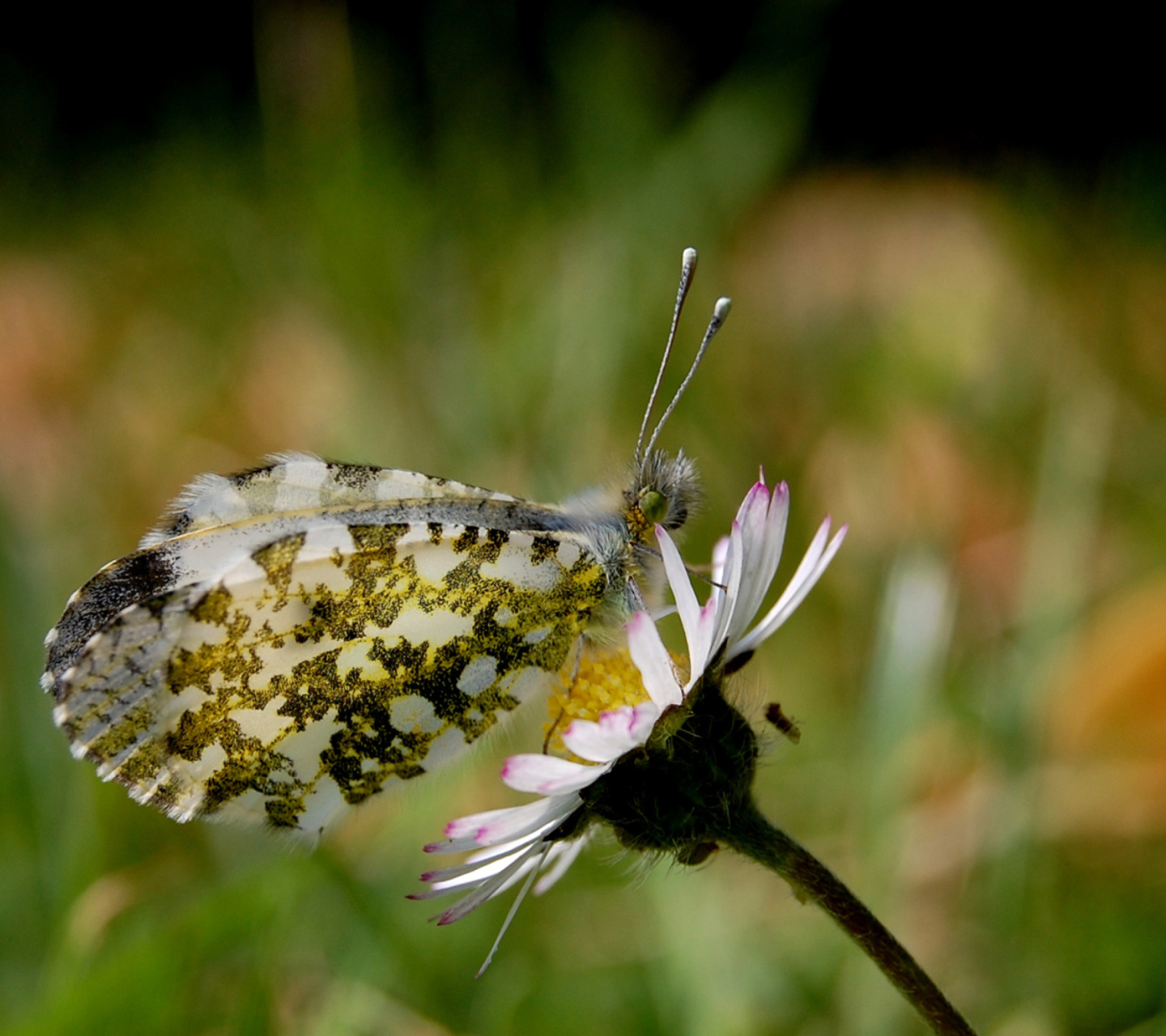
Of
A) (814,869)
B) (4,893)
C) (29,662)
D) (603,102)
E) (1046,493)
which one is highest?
(603,102)

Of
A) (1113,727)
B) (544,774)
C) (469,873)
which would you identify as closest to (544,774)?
(544,774)

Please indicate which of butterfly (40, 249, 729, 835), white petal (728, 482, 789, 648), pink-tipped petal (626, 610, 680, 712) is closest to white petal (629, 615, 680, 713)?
pink-tipped petal (626, 610, 680, 712)

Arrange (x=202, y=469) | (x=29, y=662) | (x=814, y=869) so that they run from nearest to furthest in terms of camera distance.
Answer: (x=814, y=869) < (x=29, y=662) < (x=202, y=469)

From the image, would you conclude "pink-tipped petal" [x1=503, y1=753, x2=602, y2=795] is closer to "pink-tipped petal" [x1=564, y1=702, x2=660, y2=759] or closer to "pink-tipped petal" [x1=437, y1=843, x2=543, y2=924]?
"pink-tipped petal" [x1=564, y1=702, x2=660, y2=759]

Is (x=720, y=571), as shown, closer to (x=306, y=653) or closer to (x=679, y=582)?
(x=679, y=582)

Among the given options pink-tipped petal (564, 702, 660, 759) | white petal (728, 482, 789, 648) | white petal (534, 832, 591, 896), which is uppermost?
white petal (728, 482, 789, 648)

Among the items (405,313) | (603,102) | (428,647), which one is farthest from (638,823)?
(603,102)

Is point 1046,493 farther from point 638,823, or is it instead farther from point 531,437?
point 638,823

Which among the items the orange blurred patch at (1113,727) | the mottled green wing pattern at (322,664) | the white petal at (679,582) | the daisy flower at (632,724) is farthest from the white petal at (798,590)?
the orange blurred patch at (1113,727)
